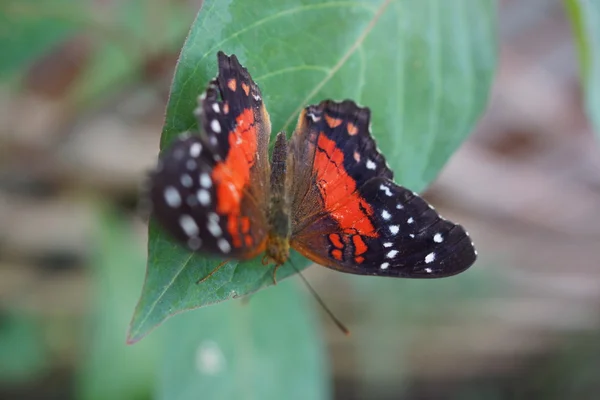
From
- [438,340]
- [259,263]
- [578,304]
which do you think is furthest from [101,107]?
[578,304]

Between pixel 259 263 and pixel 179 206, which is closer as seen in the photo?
pixel 179 206

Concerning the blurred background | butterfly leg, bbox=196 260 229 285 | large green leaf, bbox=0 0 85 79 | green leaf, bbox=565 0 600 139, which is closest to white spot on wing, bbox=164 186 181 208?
butterfly leg, bbox=196 260 229 285

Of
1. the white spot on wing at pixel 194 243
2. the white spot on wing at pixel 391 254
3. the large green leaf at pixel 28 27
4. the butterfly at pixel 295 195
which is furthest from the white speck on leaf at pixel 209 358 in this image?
the large green leaf at pixel 28 27

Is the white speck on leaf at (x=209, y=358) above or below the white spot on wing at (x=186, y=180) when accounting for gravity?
below

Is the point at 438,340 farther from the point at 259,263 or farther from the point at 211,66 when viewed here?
the point at 211,66

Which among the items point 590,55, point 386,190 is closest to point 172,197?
point 386,190

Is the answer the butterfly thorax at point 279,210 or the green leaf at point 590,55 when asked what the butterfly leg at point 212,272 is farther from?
the green leaf at point 590,55

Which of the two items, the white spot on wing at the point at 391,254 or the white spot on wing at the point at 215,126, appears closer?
the white spot on wing at the point at 215,126
